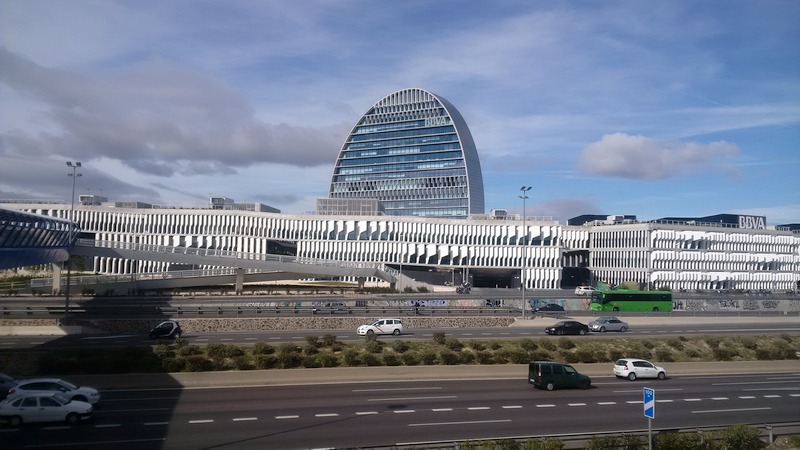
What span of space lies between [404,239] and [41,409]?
3220 inches

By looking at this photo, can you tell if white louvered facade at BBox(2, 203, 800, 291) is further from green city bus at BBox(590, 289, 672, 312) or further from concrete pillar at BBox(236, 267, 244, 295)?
green city bus at BBox(590, 289, 672, 312)

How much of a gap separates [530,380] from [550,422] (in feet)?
23.9

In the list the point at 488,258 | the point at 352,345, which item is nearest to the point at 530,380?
the point at 352,345

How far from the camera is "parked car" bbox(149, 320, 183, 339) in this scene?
43062 mm

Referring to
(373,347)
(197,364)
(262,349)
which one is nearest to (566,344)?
(373,347)

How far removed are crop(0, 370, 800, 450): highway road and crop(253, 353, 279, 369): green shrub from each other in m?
2.41

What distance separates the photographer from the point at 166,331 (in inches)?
1703

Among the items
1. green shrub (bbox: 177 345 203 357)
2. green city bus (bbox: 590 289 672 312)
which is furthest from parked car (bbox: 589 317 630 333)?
green shrub (bbox: 177 345 203 357)

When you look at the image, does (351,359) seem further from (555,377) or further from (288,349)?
(555,377)

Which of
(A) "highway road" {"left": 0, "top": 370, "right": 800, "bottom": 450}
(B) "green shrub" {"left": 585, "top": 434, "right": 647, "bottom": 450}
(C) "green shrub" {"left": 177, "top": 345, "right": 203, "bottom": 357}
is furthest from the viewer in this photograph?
(C) "green shrub" {"left": 177, "top": 345, "right": 203, "bottom": 357}

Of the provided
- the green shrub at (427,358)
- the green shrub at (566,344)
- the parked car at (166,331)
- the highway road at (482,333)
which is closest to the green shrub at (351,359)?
the green shrub at (427,358)

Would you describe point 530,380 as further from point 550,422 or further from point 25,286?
point 25,286

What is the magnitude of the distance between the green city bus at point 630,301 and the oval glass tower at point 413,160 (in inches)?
4028

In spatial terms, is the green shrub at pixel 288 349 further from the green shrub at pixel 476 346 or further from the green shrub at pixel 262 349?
the green shrub at pixel 476 346
